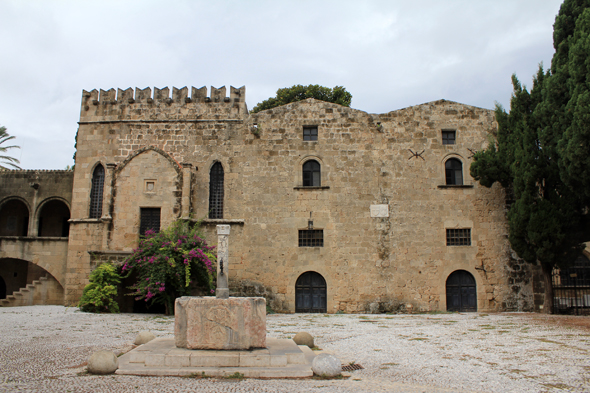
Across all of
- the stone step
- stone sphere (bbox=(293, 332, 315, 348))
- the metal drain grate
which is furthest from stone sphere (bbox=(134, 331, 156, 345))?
the metal drain grate

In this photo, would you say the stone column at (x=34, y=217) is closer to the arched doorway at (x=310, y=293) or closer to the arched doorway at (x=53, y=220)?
the arched doorway at (x=53, y=220)

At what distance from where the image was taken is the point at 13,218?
70.1 feet

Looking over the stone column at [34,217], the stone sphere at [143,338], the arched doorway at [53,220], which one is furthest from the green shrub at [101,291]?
the arched doorway at [53,220]

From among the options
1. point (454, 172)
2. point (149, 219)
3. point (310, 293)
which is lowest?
point (310, 293)

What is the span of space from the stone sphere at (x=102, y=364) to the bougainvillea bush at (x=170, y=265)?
7.40 metres

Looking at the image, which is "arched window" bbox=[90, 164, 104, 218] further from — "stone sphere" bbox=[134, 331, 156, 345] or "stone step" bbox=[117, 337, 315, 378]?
"stone step" bbox=[117, 337, 315, 378]

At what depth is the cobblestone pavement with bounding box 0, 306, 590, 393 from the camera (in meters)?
5.77

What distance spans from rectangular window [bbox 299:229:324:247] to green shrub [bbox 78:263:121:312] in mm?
6659

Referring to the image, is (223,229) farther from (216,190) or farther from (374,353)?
(216,190)

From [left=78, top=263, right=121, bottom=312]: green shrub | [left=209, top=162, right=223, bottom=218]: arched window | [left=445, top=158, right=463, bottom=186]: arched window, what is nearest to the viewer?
[left=78, top=263, right=121, bottom=312]: green shrub

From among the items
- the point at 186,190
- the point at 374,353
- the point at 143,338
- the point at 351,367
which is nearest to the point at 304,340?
the point at 374,353

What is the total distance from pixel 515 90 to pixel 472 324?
8610mm

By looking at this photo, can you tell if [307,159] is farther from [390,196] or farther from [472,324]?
[472,324]

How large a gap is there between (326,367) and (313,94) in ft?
72.2
